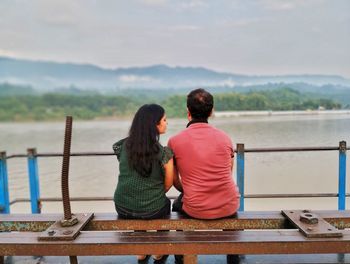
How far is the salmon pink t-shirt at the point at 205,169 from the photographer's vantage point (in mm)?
1982

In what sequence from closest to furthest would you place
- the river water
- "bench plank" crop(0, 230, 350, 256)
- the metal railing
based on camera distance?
"bench plank" crop(0, 230, 350, 256)
the metal railing
the river water

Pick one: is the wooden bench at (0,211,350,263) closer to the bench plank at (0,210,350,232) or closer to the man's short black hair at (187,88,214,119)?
the bench plank at (0,210,350,232)

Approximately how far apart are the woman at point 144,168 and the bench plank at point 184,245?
293mm

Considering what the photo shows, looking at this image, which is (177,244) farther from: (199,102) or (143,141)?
(199,102)

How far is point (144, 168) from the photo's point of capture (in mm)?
1994

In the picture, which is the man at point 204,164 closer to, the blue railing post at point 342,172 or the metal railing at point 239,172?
the metal railing at point 239,172

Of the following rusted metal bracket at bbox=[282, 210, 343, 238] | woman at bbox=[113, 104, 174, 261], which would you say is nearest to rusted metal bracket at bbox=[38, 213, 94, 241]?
woman at bbox=[113, 104, 174, 261]

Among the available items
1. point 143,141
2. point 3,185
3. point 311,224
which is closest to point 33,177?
point 3,185

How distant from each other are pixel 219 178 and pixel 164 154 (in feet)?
1.12

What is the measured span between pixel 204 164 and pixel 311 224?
652mm

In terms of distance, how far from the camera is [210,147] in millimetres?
1981

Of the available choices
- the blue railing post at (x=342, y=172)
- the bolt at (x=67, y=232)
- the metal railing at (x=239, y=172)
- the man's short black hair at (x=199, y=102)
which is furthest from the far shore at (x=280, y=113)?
the bolt at (x=67, y=232)

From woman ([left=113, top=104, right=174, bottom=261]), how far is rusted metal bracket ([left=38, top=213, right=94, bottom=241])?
22 cm

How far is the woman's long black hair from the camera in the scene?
1.98 m
